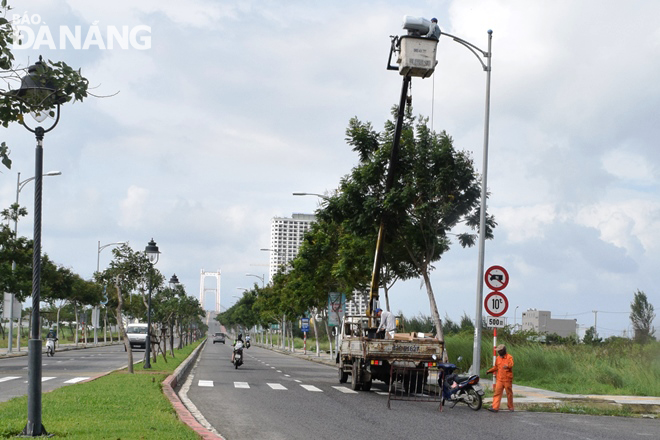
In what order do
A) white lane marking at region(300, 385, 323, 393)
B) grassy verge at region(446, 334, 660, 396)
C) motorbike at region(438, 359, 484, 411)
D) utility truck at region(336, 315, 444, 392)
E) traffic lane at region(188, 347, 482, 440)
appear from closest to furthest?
1. traffic lane at region(188, 347, 482, 440)
2. motorbike at region(438, 359, 484, 411)
3. utility truck at region(336, 315, 444, 392)
4. white lane marking at region(300, 385, 323, 393)
5. grassy verge at region(446, 334, 660, 396)

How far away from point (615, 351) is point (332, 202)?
39.4 feet

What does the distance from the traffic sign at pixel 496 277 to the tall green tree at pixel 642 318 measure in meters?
12.8

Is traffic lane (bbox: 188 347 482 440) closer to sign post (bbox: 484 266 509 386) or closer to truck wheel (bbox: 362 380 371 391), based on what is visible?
truck wheel (bbox: 362 380 371 391)

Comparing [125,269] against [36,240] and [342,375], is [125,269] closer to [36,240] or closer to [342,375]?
[342,375]

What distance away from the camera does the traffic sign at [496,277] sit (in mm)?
20672

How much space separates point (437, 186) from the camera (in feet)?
91.2

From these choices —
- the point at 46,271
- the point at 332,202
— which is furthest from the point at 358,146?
the point at 46,271

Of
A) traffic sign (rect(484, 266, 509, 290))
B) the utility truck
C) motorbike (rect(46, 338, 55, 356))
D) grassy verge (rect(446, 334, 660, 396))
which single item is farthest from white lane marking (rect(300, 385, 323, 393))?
motorbike (rect(46, 338, 55, 356))

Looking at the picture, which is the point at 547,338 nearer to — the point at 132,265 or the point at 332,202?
the point at 332,202

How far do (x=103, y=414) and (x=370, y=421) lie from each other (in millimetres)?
4826

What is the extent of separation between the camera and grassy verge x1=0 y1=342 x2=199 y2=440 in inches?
442

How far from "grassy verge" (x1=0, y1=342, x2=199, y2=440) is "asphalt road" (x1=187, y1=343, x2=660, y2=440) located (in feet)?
3.42

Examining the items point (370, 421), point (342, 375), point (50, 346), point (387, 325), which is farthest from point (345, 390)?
point (50, 346)

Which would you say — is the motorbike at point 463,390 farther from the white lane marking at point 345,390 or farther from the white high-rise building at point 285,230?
the white high-rise building at point 285,230
